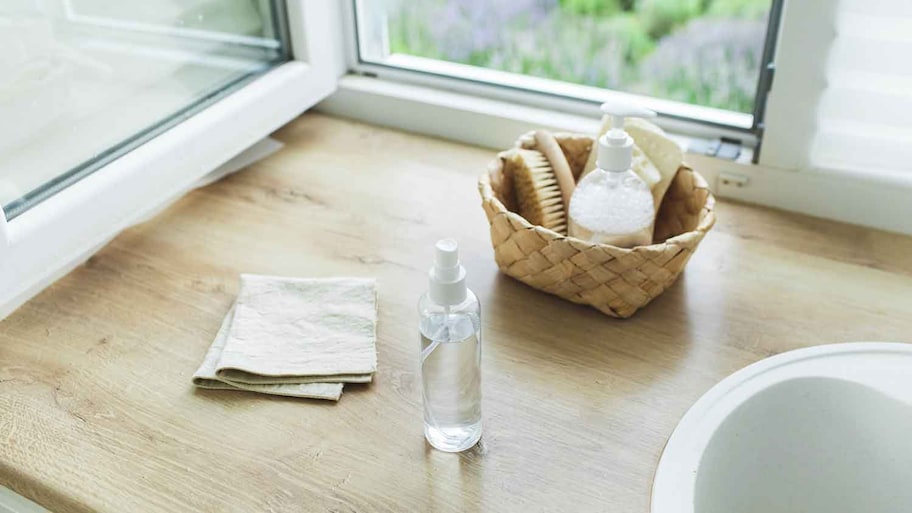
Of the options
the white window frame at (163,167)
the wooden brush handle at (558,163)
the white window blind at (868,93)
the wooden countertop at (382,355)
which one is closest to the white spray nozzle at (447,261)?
the wooden countertop at (382,355)

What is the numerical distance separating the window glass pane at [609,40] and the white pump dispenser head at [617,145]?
0.34 meters

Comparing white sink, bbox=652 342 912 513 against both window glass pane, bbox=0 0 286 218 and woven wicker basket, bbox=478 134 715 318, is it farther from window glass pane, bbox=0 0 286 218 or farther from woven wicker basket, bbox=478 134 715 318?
window glass pane, bbox=0 0 286 218

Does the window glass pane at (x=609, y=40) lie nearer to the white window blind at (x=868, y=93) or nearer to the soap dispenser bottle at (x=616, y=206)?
the white window blind at (x=868, y=93)

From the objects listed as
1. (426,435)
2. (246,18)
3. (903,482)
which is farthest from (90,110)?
(903,482)

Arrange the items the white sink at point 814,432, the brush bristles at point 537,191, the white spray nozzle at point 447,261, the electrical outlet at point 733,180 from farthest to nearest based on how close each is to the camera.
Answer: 1. the electrical outlet at point 733,180
2. the brush bristles at point 537,191
3. the white sink at point 814,432
4. the white spray nozzle at point 447,261

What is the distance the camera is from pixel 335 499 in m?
0.78

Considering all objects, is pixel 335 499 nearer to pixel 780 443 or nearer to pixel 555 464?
pixel 555 464

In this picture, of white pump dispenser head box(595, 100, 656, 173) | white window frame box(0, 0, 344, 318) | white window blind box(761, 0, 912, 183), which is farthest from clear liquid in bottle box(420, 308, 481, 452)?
white window blind box(761, 0, 912, 183)

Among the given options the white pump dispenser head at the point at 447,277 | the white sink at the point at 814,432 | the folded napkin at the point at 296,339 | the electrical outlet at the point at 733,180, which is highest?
the white pump dispenser head at the point at 447,277

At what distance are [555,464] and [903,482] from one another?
0.38 m

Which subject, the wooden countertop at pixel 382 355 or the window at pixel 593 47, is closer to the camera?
the wooden countertop at pixel 382 355

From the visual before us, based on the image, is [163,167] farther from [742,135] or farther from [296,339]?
[742,135]

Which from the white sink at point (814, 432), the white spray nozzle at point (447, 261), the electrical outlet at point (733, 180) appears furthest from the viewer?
the electrical outlet at point (733, 180)

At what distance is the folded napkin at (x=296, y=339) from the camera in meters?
0.89
